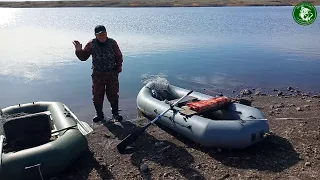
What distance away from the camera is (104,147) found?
623cm

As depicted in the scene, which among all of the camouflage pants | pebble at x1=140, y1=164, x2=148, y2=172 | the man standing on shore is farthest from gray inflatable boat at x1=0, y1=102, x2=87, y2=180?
pebble at x1=140, y1=164, x2=148, y2=172

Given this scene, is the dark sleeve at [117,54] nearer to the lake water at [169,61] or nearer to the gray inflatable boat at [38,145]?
the gray inflatable boat at [38,145]

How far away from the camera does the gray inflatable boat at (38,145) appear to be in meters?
4.72

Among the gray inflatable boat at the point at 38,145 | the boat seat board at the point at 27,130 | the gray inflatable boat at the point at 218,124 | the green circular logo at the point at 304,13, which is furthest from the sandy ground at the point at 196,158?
the green circular logo at the point at 304,13

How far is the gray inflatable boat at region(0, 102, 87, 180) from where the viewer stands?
15.5 ft

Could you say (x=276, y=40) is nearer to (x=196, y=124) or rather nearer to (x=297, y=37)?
(x=297, y=37)

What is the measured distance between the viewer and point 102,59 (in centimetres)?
674

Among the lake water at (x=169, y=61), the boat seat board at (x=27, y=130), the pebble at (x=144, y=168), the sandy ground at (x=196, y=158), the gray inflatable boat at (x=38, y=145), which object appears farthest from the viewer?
the lake water at (x=169, y=61)

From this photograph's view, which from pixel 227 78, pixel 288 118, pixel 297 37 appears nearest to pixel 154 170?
pixel 288 118

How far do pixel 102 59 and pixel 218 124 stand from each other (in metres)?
2.54

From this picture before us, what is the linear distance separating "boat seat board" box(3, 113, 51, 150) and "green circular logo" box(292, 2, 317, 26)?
5.00m

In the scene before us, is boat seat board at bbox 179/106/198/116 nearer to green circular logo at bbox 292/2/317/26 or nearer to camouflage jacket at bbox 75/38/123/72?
camouflage jacket at bbox 75/38/123/72

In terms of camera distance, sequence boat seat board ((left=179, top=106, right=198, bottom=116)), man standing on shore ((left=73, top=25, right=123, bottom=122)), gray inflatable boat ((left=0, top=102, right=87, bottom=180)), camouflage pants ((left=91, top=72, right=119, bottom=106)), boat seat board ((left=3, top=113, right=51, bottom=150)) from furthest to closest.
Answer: camouflage pants ((left=91, top=72, right=119, bottom=106)) → man standing on shore ((left=73, top=25, right=123, bottom=122)) → boat seat board ((left=179, top=106, right=198, bottom=116)) → boat seat board ((left=3, top=113, right=51, bottom=150)) → gray inflatable boat ((left=0, top=102, right=87, bottom=180))

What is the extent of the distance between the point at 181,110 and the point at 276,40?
1502cm
